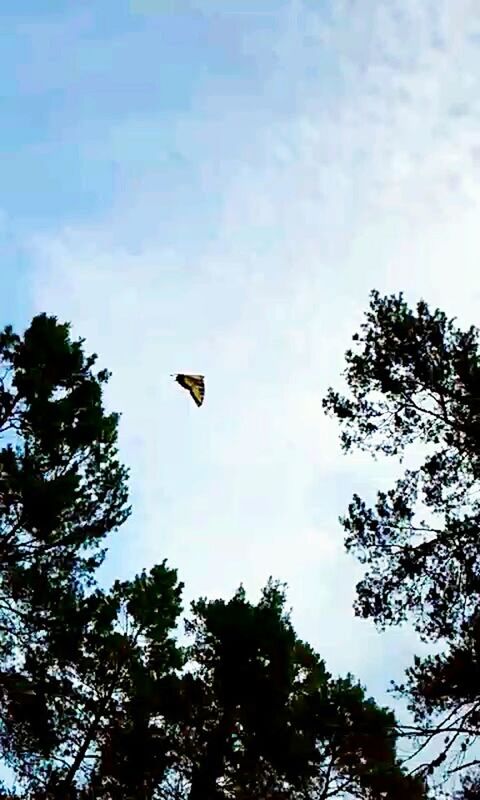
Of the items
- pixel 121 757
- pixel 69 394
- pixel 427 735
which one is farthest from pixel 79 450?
pixel 427 735

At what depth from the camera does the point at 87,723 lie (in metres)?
14.6

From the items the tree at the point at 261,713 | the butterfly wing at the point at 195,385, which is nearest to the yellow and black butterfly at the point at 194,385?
the butterfly wing at the point at 195,385

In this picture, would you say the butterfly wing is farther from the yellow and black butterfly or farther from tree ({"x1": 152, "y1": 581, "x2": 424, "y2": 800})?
tree ({"x1": 152, "y1": 581, "x2": 424, "y2": 800})

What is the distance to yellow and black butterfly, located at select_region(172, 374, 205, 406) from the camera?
1295 centimetres

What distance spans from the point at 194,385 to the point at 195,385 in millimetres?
42

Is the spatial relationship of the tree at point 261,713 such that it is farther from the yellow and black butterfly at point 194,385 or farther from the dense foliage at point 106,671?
the yellow and black butterfly at point 194,385

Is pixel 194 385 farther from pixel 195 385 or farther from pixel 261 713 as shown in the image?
pixel 261 713

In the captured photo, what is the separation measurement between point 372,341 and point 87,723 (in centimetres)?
906

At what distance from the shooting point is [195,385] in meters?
13.1

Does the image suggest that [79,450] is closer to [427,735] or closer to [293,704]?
[293,704]

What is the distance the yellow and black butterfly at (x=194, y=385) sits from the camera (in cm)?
1295

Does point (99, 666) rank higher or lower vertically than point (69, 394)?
lower

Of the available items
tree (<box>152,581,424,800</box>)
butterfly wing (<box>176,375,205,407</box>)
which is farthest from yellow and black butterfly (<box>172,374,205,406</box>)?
tree (<box>152,581,424,800</box>)

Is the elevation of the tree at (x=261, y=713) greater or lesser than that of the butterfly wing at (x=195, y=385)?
lesser
